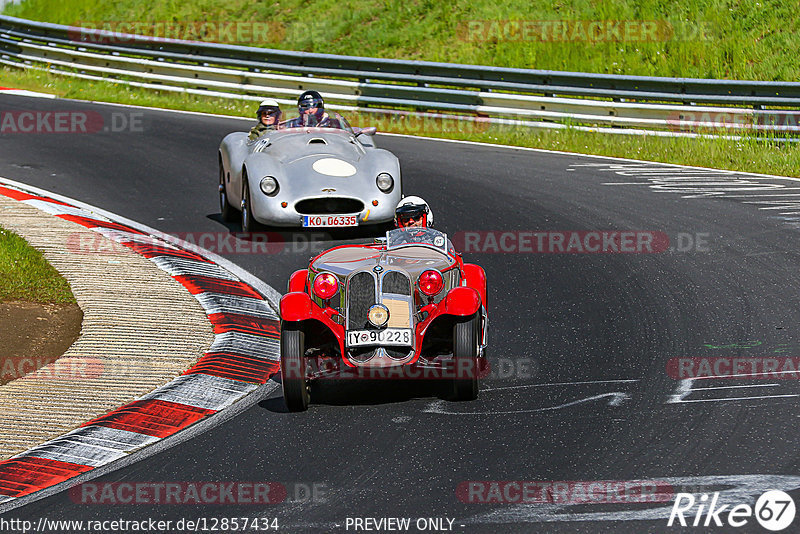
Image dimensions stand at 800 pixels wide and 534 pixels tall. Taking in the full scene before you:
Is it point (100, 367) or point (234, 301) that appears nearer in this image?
point (100, 367)

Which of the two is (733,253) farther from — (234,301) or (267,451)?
(267,451)

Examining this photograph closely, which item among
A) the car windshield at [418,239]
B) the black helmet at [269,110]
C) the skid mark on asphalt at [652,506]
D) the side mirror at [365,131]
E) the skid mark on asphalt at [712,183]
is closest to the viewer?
the skid mark on asphalt at [652,506]

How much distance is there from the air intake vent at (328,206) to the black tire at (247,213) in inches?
22.5

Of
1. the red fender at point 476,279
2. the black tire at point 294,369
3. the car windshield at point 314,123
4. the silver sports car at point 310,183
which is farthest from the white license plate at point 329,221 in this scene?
the black tire at point 294,369

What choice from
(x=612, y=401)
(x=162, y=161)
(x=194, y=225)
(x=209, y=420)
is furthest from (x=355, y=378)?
(x=162, y=161)

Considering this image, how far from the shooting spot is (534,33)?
2250cm

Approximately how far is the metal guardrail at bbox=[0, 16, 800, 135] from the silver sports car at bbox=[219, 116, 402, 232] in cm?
605

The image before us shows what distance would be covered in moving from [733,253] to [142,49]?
49.0ft

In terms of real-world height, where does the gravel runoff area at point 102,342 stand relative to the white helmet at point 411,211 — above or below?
below

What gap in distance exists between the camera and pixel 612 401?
675 centimetres

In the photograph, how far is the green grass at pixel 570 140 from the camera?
14930 millimetres

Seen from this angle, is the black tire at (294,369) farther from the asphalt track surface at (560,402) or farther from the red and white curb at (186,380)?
the red and white curb at (186,380)

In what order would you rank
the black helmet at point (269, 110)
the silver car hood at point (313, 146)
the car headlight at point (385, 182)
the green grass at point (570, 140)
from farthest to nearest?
the green grass at point (570, 140)
the black helmet at point (269, 110)
the silver car hood at point (313, 146)
the car headlight at point (385, 182)

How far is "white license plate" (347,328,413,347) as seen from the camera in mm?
6734
